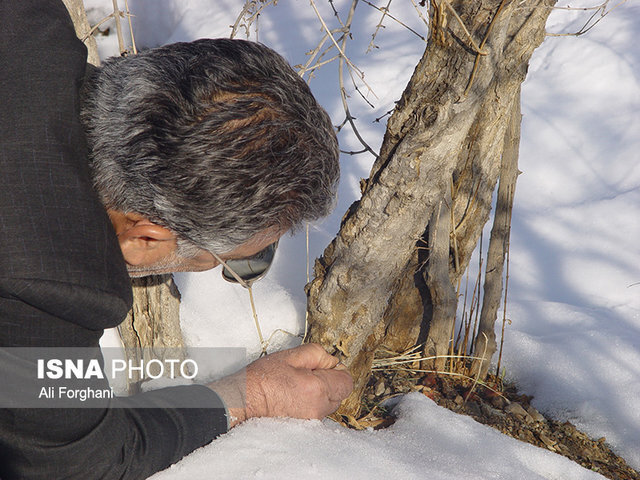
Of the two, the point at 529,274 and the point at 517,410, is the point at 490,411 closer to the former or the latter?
the point at 517,410

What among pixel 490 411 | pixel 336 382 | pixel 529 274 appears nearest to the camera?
pixel 336 382

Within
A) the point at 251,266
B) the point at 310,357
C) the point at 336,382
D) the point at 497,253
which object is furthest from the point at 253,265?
the point at 497,253

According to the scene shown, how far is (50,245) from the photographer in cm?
101

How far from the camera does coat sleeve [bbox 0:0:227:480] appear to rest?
100 cm

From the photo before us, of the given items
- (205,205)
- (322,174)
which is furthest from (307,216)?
(205,205)

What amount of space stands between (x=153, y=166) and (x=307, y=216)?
369 mm

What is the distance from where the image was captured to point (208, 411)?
4.69 feet

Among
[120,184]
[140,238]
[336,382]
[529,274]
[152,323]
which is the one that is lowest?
[336,382]

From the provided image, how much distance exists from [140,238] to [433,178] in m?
0.80

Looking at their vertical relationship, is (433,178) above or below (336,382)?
above

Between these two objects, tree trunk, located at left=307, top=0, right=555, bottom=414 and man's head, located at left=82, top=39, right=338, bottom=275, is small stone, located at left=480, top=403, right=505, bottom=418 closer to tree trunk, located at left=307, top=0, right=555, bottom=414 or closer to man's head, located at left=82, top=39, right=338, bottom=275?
tree trunk, located at left=307, top=0, right=555, bottom=414

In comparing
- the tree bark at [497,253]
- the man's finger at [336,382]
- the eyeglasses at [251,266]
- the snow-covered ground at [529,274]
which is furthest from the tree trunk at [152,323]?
the tree bark at [497,253]

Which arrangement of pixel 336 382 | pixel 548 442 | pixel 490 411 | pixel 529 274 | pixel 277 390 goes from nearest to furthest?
pixel 277 390
pixel 336 382
pixel 548 442
pixel 490 411
pixel 529 274

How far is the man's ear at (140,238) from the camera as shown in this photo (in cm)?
123
